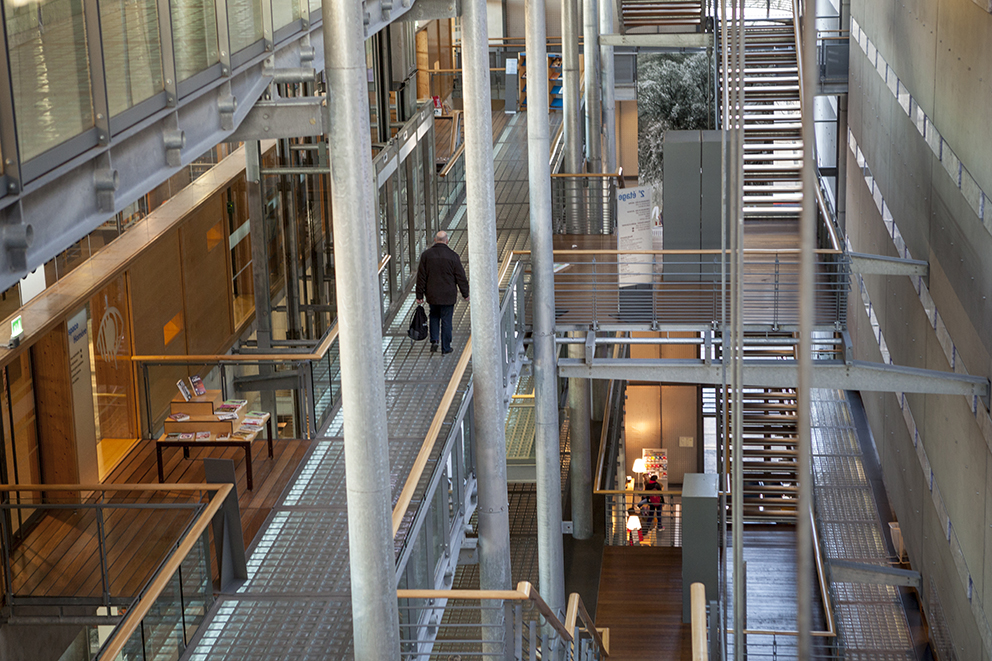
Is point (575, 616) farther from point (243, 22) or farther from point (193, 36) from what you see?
point (193, 36)

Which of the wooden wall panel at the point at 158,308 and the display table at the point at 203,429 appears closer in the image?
the display table at the point at 203,429

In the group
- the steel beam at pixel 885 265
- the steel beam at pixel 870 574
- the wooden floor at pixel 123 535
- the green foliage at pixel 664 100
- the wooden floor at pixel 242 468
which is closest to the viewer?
the wooden floor at pixel 123 535

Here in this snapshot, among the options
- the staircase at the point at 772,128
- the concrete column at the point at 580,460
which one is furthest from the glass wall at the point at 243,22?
the staircase at the point at 772,128

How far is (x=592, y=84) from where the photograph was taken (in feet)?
59.6

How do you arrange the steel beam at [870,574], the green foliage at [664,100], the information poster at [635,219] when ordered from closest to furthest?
the information poster at [635,219], the steel beam at [870,574], the green foliage at [664,100]

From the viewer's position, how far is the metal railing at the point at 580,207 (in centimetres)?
1592

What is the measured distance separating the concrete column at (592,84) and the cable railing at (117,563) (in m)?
10.5

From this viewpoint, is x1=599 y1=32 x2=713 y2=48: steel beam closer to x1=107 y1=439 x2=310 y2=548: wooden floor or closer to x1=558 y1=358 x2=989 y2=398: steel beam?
x1=558 y1=358 x2=989 y2=398: steel beam

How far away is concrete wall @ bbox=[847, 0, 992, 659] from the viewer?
1090cm

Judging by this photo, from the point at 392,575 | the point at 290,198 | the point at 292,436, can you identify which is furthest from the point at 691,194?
the point at 392,575

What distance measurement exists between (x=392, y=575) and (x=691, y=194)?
8.13 metres

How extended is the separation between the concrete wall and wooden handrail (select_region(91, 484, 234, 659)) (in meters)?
6.87

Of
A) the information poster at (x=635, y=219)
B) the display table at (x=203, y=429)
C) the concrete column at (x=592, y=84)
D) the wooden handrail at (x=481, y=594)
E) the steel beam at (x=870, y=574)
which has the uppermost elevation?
the concrete column at (x=592, y=84)

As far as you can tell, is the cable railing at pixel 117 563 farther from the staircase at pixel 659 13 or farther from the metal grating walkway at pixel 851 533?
the staircase at pixel 659 13
